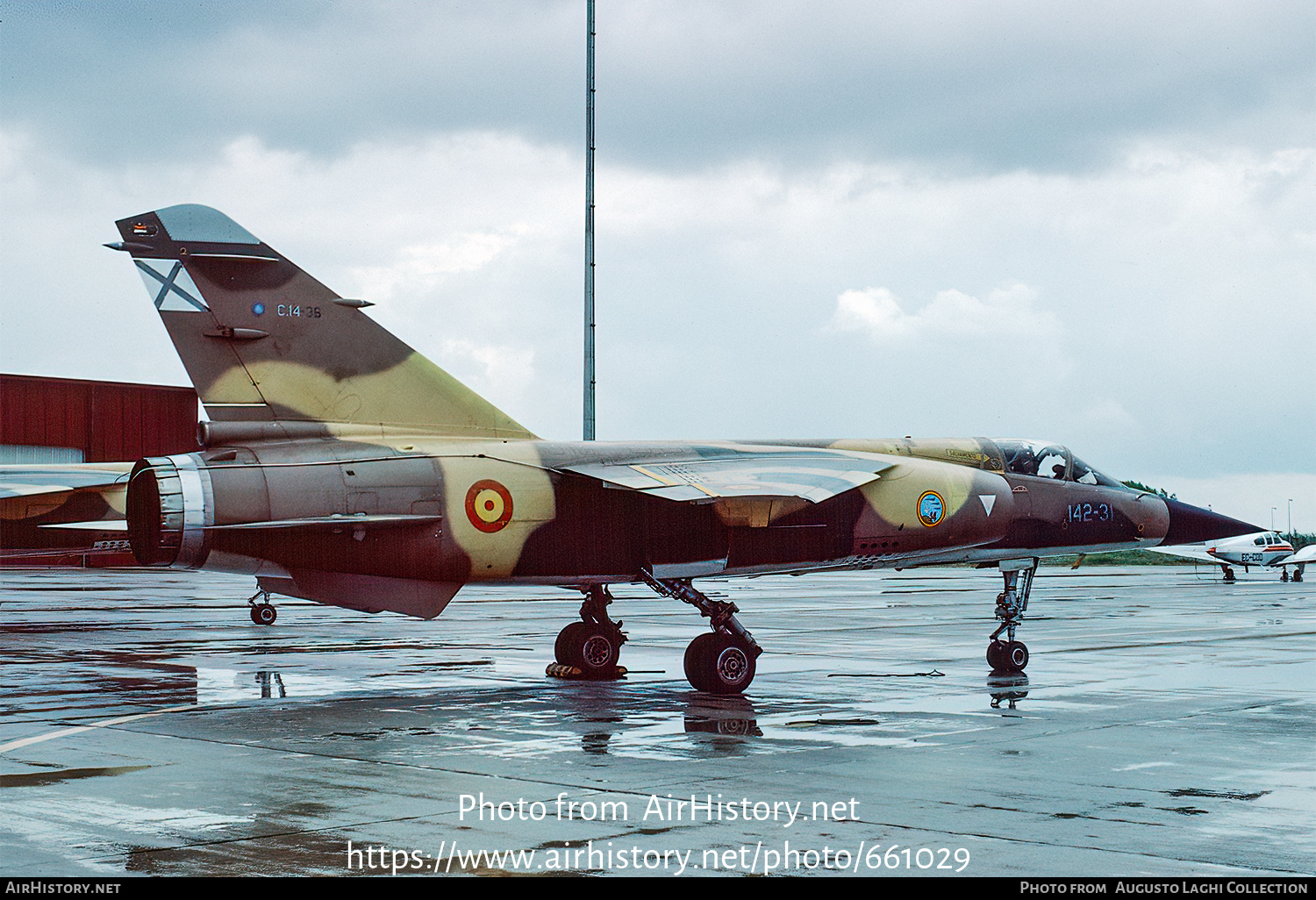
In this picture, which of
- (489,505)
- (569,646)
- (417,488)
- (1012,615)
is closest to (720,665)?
(569,646)

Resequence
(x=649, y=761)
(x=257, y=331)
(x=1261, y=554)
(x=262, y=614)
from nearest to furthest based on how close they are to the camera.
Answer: (x=649, y=761) → (x=257, y=331) → (x=262, y=614) → (x=1261, y=554)

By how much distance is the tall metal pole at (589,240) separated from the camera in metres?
29.1

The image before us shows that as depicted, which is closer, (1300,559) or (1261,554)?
(1261,554)

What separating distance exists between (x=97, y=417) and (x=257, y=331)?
186 feet

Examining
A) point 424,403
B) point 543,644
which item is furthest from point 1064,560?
point 424,403

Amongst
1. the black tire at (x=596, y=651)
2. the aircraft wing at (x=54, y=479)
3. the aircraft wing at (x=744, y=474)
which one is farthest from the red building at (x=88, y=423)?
the aircraft wing at (x=744, y=474)

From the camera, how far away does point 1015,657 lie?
1859cm

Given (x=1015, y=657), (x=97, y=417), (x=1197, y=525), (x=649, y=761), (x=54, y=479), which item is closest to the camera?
(x=649, y=761)

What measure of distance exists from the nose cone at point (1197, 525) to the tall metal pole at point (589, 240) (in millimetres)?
12988

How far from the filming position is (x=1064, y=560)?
104 metres

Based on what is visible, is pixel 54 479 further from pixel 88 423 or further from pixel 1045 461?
pixel 88 423

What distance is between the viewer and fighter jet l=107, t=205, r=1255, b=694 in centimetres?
1409

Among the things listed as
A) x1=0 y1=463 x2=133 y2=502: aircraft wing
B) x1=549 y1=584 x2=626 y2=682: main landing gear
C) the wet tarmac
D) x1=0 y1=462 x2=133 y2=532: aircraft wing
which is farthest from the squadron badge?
x1=0 y1=463 x2=133 y2=502: aircraft wing
